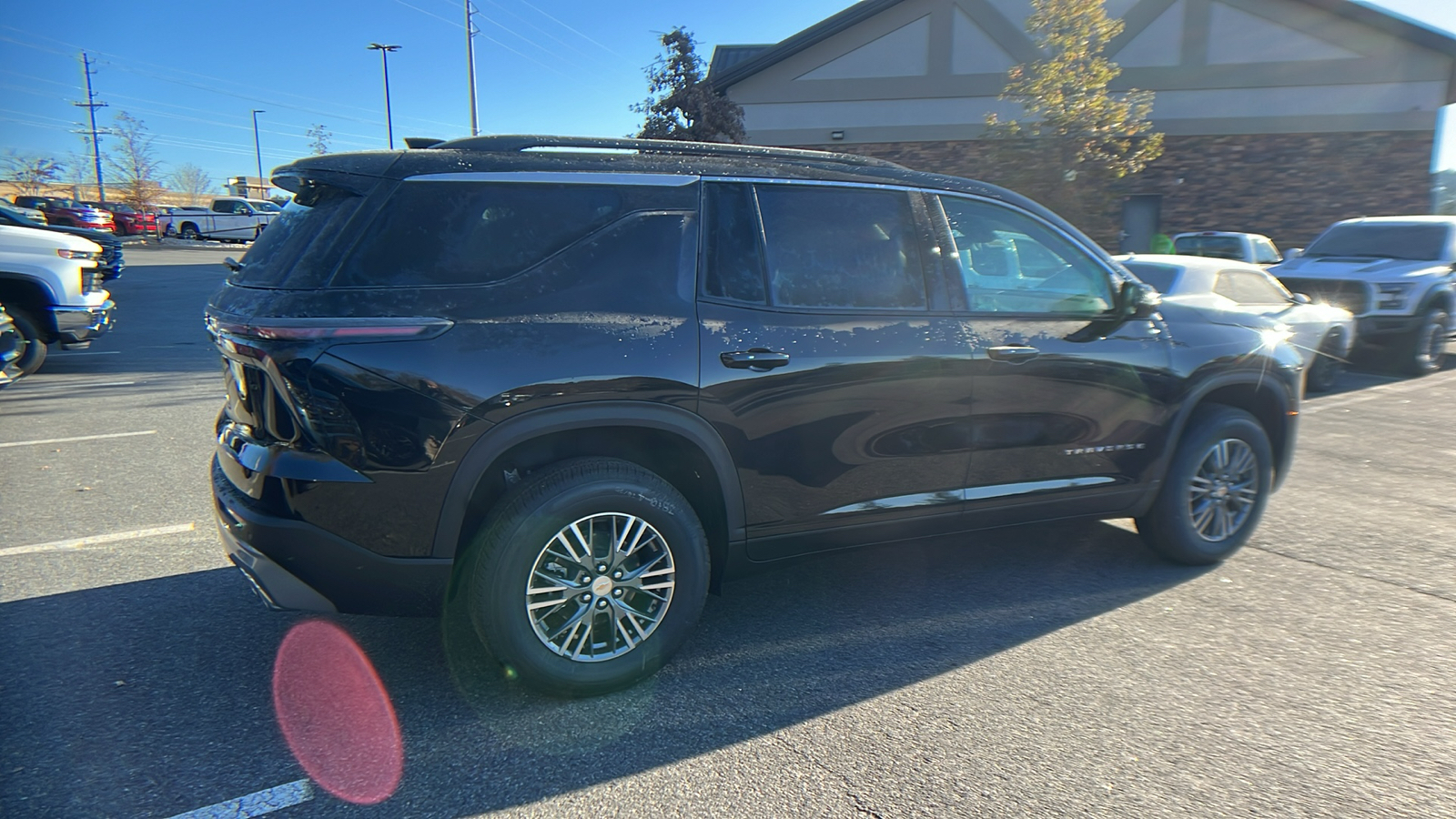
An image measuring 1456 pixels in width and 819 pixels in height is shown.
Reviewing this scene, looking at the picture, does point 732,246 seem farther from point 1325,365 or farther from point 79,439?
point 1325,365

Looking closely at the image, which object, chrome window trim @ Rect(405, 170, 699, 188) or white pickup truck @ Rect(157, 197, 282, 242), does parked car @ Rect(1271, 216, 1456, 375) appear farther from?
white pickup truck @ Rect(157, 197, 282, 242)

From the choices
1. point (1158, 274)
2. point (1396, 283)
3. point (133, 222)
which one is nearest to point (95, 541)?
point (1158, 274)

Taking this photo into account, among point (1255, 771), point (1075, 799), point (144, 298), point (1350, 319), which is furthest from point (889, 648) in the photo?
point (144, 298)

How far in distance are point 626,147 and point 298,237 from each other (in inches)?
48.8

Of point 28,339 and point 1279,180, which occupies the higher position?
point 1279,180

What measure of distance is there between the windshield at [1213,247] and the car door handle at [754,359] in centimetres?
1267

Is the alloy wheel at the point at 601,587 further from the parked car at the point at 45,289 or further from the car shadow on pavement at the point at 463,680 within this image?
the parked car at the point at 45,289

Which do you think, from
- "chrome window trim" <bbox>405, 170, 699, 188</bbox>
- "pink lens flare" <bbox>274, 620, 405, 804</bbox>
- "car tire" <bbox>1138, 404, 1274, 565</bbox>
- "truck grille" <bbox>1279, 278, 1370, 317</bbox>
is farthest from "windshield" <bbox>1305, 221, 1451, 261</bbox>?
"pink lens flare" <bbox>274, 620, 405, 804</bbox>

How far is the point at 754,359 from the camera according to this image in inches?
134

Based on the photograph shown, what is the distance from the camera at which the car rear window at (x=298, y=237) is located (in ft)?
9.98

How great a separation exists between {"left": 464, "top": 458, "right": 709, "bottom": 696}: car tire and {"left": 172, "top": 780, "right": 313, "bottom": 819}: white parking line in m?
0.69

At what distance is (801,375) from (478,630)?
1.48 m

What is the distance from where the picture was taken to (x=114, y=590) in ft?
13.6

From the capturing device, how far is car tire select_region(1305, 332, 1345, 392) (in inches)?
390
